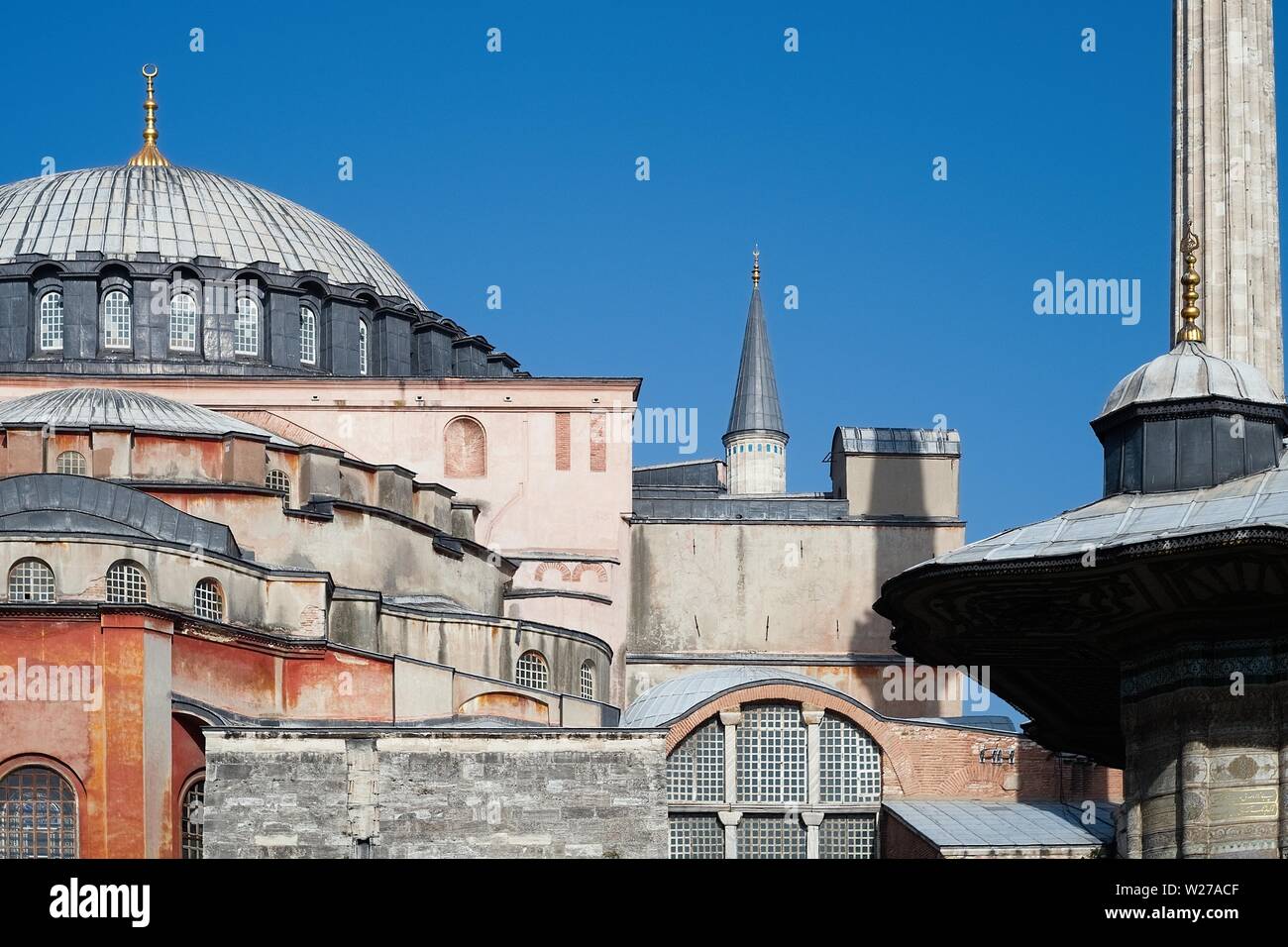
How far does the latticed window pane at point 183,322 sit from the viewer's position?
5094cm

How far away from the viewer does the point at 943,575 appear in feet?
→ 74.6

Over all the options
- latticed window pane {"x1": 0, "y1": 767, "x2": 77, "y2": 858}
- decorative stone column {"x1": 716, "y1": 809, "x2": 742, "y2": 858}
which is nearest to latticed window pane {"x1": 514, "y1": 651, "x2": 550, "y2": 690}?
decorative stone column {"x1": 716, "y1": 809, "x2": 742, "y2": 858}

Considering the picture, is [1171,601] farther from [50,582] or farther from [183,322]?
[183,322]


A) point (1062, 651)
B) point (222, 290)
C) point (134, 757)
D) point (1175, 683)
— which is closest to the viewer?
point (1175, 683)

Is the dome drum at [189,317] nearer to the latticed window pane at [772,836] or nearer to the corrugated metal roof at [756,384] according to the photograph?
the latticed window pane at [772,836]

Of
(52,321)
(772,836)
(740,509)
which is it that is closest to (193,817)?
(772,836)

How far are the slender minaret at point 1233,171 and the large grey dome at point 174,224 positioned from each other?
67.3 feet

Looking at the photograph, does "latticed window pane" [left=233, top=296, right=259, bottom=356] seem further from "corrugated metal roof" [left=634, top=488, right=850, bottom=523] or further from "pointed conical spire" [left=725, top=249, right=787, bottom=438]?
"pointed conical spire" [left=725, top=249, right=787, bottom=438]

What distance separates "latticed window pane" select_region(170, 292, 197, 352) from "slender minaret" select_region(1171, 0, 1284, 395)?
1993 centimetres

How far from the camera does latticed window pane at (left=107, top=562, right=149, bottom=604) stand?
36.7 metres

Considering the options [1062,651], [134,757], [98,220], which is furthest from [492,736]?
[98,220]
